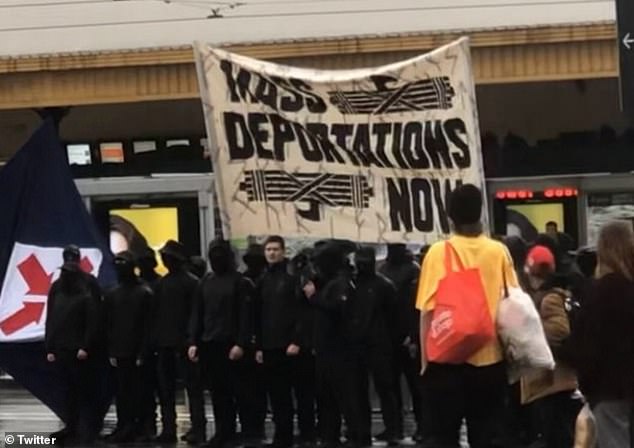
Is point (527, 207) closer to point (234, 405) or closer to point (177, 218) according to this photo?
point (177, 218)

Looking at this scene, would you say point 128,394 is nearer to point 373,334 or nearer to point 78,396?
point 78,396

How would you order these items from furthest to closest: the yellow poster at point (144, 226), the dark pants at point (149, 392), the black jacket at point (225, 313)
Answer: the yellow poster at point (144, 226), the dark pants at point (149, 392), the black jacket at point (225, 313)

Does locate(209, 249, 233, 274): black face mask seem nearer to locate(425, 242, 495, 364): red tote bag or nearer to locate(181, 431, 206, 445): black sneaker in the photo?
locate(181, 431, 206, 445): black sneaker

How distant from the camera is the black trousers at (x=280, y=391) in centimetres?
1248

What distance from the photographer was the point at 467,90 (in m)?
9.59

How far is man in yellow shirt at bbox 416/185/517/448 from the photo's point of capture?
23.6ft

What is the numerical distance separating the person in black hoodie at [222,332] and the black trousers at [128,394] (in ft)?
2.32

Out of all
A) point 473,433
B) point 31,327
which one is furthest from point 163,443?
point 473,433

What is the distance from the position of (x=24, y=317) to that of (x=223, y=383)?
1.92 metres

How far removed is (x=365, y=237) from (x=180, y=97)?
12559 millimetres

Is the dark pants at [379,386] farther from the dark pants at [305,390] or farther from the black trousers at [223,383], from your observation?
the black trousers at [223,383]

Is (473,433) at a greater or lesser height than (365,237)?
lesser

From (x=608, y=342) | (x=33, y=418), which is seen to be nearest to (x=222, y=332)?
(x=33, y=418)

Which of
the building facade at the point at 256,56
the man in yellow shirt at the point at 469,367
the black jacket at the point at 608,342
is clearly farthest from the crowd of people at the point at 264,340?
the building facade at the point at 256,56
